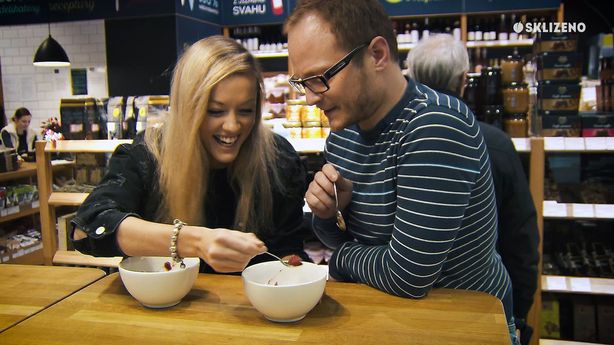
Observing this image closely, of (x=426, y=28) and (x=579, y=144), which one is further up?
(x=426, y=28)

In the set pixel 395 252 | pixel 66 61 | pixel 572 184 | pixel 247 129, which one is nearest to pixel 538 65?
pixel 572 184

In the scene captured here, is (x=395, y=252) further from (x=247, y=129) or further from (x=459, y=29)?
(x=459, y=29)

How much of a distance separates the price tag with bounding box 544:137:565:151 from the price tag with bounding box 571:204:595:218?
33 cm

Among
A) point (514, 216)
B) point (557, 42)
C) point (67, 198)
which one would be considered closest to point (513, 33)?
point (557, 42)

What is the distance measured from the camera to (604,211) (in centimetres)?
287

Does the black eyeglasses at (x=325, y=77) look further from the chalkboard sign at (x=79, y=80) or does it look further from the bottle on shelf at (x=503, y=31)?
the chalkboard sign at (x=79, y=80)

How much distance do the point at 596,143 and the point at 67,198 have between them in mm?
3225

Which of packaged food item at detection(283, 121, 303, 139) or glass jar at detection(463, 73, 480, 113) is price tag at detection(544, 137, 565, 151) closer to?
glass jar at detection(463, 73, 480, 113)

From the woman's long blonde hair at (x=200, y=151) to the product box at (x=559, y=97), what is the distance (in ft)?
5.83

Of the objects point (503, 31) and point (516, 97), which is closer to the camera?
point (516, 97)

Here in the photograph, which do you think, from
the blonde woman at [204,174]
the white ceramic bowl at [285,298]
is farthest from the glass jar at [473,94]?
the white ceramic bowl at [285,298]

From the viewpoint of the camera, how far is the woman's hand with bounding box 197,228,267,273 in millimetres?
1210

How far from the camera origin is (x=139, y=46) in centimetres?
598

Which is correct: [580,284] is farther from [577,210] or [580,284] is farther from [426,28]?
[426,28]
